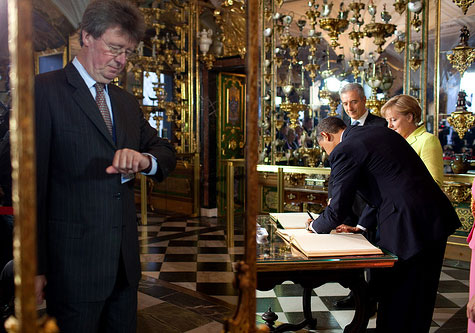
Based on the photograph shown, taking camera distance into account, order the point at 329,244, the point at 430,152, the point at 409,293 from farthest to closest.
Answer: the point at 430,152, the point at 409,293, the point at 329,244

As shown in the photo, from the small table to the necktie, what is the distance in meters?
0.88

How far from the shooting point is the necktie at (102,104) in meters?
1.40

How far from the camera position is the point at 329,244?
2.08m

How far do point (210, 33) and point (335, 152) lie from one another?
608 centimetres

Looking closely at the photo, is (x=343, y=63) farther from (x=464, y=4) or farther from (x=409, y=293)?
(x=409, y=293)

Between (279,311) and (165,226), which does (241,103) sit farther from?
(279,311)

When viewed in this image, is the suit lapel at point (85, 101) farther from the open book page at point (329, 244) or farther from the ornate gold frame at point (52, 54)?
the open book page at point (329, 244)

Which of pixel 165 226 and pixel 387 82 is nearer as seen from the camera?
pixel 387 82

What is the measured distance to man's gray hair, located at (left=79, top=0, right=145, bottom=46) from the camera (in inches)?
50.3

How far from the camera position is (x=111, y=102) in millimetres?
1453

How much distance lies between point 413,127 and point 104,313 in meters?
2.77

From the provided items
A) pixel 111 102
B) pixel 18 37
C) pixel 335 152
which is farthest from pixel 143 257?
pixel 18 37

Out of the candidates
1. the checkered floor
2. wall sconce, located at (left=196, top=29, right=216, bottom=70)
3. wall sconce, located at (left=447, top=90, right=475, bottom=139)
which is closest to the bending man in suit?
the checkered floor

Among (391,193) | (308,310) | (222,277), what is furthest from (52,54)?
(222,277)
